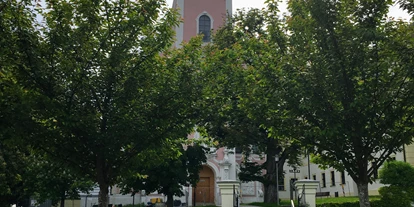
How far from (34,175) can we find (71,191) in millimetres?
2609

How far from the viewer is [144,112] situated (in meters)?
10.6

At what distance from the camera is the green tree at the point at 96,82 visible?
31.7ft

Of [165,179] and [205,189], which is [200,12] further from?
[165,179]

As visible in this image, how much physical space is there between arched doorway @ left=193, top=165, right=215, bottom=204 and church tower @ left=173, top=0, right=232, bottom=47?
11.4 metres

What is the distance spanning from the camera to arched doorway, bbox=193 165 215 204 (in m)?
32.3

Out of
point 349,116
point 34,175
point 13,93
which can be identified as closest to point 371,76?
point 349,116

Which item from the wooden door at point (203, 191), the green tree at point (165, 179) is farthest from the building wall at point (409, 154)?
the green tree at point (165, 179)

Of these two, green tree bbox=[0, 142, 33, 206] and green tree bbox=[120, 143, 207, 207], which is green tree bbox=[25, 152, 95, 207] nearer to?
green tree bbox=[0, 142, 33, 206]

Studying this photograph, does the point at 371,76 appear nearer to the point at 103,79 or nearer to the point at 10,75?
the point at 103,79

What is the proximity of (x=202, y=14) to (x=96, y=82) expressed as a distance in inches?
1070

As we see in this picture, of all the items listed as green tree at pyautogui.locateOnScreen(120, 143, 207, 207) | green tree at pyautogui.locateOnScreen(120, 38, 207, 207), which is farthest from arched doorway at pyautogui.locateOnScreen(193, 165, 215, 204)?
green tree at pyautogui.locateOnScreen(120, 143, 207, 207)

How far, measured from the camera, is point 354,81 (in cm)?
1073

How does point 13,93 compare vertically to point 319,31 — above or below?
below

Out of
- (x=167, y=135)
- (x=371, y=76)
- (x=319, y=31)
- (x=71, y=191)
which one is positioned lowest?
(x=71, y=191)
